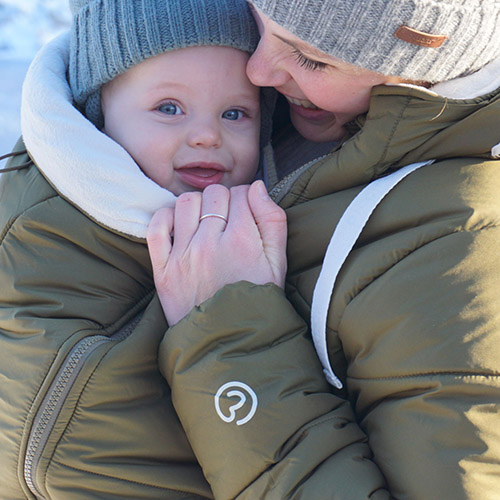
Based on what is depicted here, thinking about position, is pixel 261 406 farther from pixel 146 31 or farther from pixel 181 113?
pixel 146 31

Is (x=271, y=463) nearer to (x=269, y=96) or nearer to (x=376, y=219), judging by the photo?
(x=376, y=219)

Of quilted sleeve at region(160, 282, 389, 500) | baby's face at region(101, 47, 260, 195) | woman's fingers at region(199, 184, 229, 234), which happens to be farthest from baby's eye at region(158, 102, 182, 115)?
quilted sleeve at region(160, 282, 389, 500)

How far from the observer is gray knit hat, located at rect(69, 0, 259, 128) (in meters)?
1.43

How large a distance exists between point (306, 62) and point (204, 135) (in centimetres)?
28

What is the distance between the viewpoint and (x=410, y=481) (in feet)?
3.23

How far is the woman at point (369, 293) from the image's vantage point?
1.00 m

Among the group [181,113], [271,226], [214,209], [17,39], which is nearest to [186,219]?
[214,209]

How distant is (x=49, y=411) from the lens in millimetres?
1153

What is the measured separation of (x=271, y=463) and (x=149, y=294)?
47 cm

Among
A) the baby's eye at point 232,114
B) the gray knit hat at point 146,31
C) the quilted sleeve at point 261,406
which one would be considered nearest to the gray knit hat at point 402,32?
the gray knit hat at point 146,31

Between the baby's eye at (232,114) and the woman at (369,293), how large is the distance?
209 millimetres

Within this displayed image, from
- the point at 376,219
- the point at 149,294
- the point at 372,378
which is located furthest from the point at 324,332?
the point at 149,294

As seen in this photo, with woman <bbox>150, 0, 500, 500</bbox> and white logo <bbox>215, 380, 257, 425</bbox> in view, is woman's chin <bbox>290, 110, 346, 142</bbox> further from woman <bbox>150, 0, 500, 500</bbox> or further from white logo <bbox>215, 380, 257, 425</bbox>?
white logo <bbox>215, 380, 257, 425</bbox>

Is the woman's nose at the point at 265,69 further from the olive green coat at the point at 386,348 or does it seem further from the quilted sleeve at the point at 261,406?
the quilted sleeve at the point at 261,406
